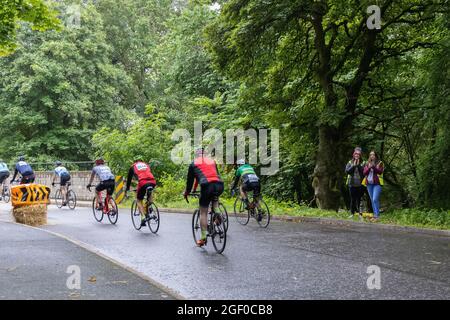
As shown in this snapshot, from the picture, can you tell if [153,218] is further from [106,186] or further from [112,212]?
[106,186]

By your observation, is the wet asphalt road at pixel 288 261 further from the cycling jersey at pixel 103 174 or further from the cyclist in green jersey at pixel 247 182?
the cycling jersey at pixel 103 174

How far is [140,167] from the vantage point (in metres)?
13.0

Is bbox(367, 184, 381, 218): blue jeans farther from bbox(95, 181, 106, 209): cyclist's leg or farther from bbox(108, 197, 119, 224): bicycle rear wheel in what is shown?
bbox(95, 181, 106, 209): cyclist's leg

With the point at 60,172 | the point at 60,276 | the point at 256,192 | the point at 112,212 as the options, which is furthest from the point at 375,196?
the point at 60,172

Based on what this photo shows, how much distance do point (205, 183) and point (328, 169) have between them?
9.74 metres

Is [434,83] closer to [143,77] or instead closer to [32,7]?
[32,7]

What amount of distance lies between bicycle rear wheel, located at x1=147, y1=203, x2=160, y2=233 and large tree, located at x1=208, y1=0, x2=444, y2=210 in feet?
20.2

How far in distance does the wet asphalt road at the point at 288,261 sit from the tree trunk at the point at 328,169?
507cm

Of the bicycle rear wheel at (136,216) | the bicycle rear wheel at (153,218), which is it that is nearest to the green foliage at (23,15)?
the bicycle rear wheel at (136,216)

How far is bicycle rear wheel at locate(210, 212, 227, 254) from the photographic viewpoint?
9.44 metres

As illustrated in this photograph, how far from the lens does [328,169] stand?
18.4m

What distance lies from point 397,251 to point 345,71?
1127 centimetres

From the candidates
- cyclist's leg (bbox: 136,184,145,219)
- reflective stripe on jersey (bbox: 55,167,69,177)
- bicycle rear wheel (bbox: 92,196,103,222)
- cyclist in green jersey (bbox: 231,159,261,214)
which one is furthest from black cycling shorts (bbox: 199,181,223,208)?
reflective stripe on jersey (bbox: 55,167,69,177)
